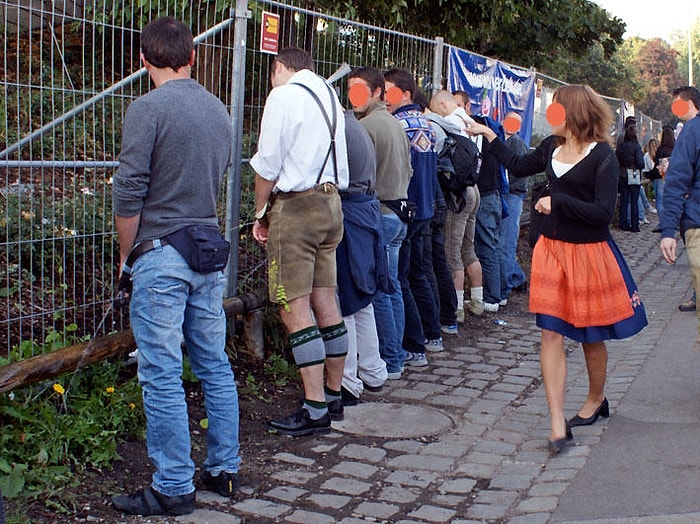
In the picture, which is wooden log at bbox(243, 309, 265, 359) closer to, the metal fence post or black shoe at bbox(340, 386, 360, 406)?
black shoe at bbox(340, 386, 360, 406)

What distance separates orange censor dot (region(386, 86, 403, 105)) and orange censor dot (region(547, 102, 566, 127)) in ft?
6.06

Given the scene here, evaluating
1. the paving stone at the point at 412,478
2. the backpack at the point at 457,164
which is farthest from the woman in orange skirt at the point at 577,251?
the backpack at the point at 457,164

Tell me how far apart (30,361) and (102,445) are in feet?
1.72

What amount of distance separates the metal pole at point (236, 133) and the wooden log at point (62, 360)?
1117 millimetres

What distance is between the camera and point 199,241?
154 inches

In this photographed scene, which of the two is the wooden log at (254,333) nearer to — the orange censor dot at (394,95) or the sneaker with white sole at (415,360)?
the sneaker with white sole at (415,360)

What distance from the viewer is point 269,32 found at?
19.3ft

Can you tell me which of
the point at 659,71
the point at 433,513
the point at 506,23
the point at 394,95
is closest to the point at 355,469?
the point at 433,513

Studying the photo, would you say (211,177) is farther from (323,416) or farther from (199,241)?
(323,416)

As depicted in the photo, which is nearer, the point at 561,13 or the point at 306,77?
the point at 306,77

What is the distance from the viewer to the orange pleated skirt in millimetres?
4902

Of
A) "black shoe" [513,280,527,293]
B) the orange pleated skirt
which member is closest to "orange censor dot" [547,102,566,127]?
the orange pleated skirt

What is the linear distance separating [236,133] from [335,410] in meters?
1.81

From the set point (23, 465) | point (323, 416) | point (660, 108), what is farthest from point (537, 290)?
point (660, 108)
